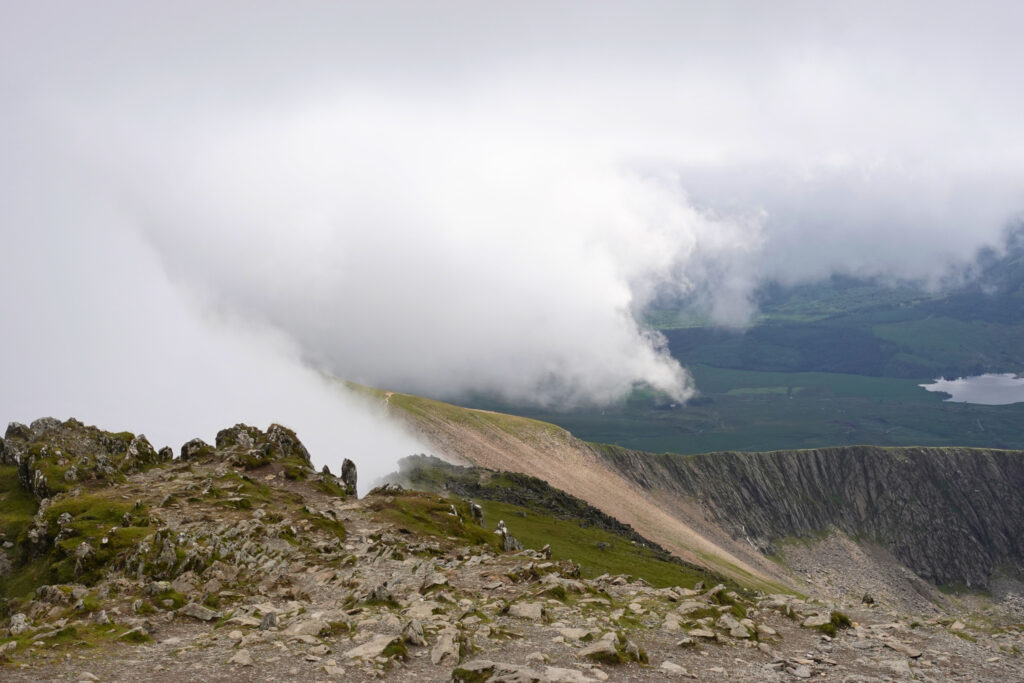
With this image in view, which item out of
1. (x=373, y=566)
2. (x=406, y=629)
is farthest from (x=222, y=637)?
(x=373, y=566)

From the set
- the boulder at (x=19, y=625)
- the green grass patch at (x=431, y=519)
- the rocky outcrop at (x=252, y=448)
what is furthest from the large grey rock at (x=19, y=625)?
the rocky outcrop at (x=252, y=448)

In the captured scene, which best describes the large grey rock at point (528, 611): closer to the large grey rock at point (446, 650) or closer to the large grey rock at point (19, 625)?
the large grey rock at point (446, 650)

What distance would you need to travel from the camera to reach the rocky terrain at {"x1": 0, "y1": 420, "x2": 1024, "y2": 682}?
90.7 feet

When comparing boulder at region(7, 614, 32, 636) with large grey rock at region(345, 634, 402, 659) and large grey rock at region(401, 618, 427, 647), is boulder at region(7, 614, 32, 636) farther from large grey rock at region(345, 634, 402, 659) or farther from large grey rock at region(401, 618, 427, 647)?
large grey rock at region(401, 618, 427, 647)

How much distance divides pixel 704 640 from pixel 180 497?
46973 mm

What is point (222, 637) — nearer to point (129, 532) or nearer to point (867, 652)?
point (129, 532)

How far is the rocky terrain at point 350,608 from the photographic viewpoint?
27.7 meters

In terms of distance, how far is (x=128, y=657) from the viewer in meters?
28.1

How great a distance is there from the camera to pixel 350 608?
3447cm

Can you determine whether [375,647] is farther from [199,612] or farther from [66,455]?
[66,455]

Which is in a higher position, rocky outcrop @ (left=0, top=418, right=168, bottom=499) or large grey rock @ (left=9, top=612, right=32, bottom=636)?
rocky outcrop @ (left=0, top=418, right=168, bottom=499)

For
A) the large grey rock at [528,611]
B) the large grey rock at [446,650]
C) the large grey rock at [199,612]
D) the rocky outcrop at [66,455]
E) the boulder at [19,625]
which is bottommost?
the boulder at [19,625]

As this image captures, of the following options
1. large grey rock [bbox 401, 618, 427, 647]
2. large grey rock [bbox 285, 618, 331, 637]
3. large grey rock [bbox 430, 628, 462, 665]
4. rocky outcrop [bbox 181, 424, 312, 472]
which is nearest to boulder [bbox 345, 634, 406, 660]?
large grey rock [bbox 401, 618, 427, 647]

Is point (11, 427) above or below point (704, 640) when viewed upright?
above
